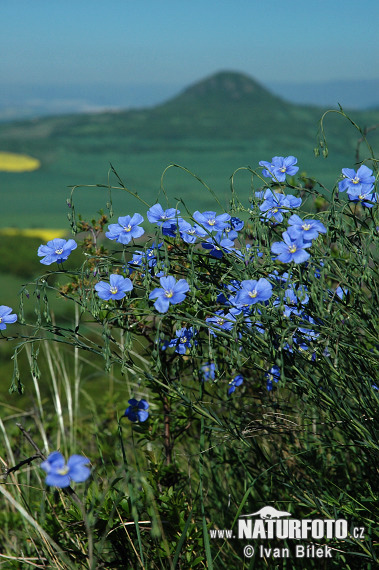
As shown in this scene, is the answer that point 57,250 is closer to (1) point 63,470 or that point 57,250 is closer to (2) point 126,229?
(2) point 126,229

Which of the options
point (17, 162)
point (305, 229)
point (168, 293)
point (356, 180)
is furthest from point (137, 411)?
point (17, 162)

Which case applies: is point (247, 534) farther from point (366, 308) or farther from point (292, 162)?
point (292, 162)

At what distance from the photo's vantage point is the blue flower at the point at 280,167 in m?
1.92

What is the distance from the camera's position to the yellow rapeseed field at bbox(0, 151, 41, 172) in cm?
2439

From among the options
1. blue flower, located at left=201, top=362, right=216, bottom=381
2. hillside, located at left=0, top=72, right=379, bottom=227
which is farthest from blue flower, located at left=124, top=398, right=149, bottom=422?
hillside, located at left=0, top=72, right=379, bottom=227

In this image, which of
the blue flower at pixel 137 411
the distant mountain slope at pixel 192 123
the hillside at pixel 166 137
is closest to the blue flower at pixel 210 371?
the blue flower at pixel 137 411

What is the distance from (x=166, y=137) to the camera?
87.2 ft

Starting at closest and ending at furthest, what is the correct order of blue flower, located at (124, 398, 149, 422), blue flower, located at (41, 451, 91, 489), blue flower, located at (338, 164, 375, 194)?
blue flower, located at (41, 451, 91, 489), blue flower, located at (338, 164, 375, 194), blue flower, located at (124, 398, 149, 422)

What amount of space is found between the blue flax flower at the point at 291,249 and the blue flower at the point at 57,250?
2.10 feet

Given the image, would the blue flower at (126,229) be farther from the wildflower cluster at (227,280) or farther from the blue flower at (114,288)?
the blue flower at (114,288)

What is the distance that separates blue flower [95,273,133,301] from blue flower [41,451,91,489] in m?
0.57

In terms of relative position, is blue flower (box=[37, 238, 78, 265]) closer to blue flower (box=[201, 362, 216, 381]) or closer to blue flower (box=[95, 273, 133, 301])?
blue flower (box=[95, 273, 133, 301])

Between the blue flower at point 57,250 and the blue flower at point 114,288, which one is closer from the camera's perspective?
the blue flower at point 114,288

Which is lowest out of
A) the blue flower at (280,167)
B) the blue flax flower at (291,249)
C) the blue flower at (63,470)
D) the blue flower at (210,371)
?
the blue flower at (63,470)
